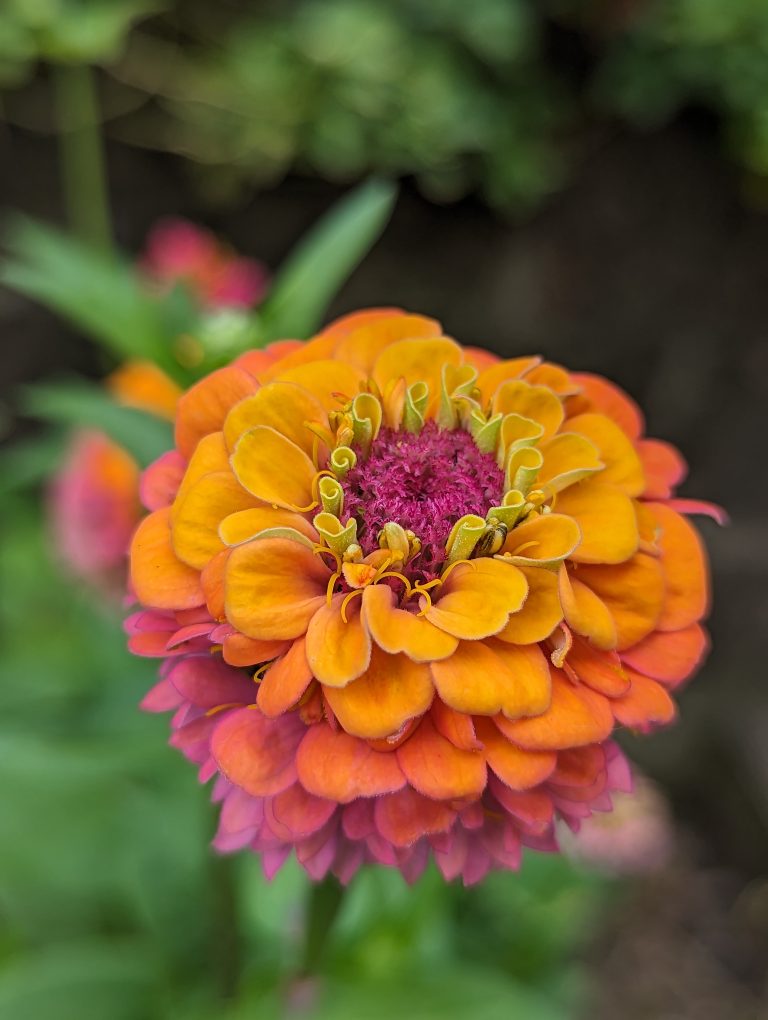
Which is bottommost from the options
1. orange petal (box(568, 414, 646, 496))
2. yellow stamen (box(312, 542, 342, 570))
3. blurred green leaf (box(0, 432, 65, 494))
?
blurred green leaf (box(0, 432, 65, 494))

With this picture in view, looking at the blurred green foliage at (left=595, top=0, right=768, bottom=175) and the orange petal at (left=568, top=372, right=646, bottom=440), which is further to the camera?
the blurred green foliage at (left=595, top=0, right=768, bottom=175)

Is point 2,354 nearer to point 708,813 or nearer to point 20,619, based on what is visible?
point 20,619

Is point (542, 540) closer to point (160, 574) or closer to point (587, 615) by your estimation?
point (587, 615)

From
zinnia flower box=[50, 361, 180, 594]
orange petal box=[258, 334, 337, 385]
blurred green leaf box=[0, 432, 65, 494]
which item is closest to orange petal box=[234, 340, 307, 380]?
orange petal box=[258, 334, 337, 385]

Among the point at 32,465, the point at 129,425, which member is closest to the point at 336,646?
the point at 129,425

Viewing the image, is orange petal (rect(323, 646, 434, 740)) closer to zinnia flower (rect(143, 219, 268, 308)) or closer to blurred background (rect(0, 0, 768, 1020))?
blurred background (rect(0, 0, 768, 1020))
